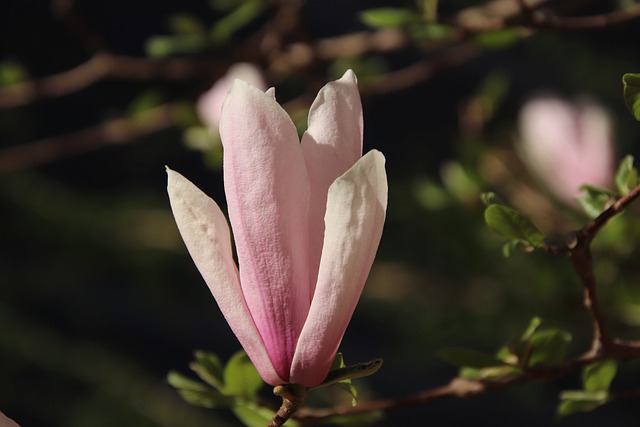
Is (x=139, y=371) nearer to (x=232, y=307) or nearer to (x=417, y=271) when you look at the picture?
(x=417, y=271)

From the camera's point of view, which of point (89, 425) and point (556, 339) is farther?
point (89, 425)

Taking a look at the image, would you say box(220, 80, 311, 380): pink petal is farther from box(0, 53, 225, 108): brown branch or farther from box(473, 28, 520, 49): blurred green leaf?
box(0, 53, 225, 108): brown branch

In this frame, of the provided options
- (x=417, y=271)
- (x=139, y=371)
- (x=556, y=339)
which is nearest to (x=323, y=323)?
(x=556, y=339)

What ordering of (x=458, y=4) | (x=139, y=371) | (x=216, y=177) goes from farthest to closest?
(x=216, y=177) → (x=139, y=371) → (x=458, y=4)

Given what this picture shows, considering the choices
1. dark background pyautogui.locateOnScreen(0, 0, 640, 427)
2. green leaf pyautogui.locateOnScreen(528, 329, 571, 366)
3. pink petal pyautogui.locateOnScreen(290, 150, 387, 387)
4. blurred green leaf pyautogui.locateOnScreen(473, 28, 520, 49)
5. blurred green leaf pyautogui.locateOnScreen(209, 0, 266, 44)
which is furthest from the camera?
dark background pyautogui.locateOnScreen(0, 0, 640, 427)

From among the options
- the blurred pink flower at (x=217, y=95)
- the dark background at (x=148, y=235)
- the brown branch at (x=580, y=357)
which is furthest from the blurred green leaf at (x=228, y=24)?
the dark background at (x=148, y=235)

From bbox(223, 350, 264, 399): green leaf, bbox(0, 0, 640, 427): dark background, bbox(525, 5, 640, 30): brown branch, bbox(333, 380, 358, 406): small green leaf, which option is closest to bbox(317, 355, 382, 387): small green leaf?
bbox(333, 380, 358, 406): small green leaf

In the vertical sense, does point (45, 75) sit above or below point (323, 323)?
below
